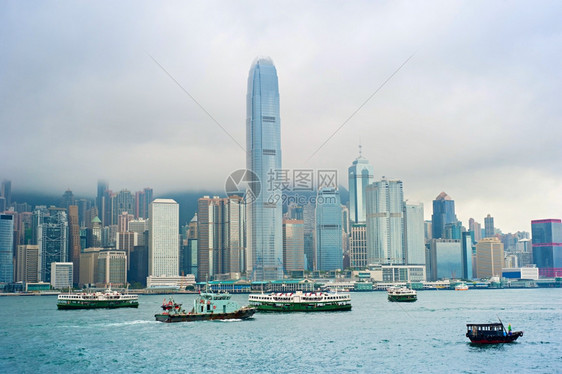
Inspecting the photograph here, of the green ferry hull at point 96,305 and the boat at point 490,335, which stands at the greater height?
the boat at point 490,335

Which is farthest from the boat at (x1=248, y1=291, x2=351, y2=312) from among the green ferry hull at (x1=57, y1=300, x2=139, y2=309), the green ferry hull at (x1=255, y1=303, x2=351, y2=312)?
the green ferry hull at (x1=57, y1=300, x2=139, y2=309)

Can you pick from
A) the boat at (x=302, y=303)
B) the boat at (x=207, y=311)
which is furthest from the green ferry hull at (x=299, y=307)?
the boat at (x=207, y=311)

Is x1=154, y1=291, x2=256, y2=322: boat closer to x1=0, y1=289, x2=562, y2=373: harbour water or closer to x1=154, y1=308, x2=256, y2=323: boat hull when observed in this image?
x1=154, y1=308, x2=256, y2=323: boat hull

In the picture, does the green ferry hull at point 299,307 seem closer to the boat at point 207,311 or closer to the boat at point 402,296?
the boat at point 207,311

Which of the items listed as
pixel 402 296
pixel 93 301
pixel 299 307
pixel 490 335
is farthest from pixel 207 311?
pixel 402 296

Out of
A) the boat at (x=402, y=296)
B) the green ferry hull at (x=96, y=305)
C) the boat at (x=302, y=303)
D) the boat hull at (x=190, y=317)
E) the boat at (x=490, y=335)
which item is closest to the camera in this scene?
the boat at (x=490, y=335)

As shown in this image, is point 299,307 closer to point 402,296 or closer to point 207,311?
point 207,311
